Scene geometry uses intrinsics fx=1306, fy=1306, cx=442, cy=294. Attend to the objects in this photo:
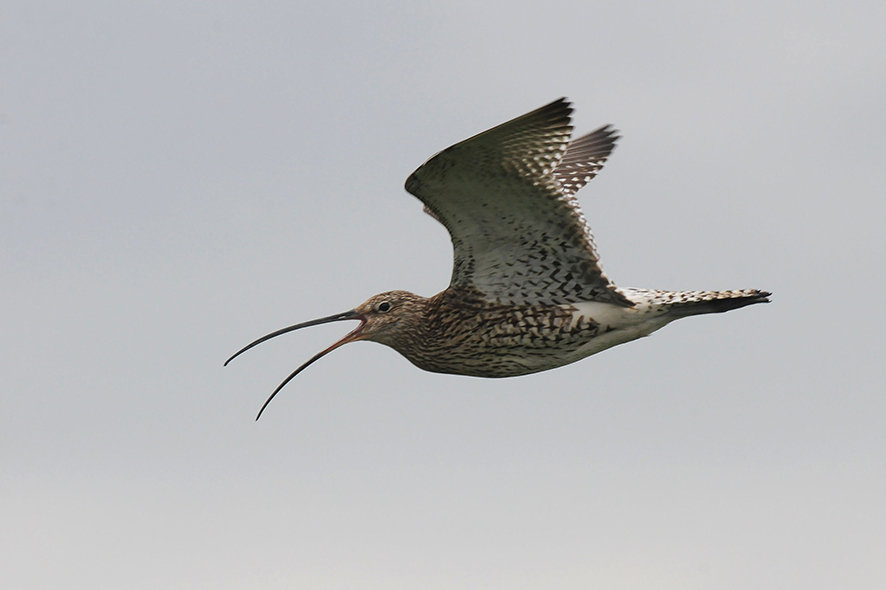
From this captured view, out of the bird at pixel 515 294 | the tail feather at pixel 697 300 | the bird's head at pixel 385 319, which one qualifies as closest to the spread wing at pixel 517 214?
the bird at pixel 515 294

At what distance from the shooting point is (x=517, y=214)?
11734 mm

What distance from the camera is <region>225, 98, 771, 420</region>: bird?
1140 cm

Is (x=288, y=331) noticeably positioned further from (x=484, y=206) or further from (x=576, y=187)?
(x=576, y=187)

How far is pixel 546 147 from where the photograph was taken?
11023 millimetres

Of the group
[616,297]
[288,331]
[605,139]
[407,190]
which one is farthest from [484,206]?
[605,139]

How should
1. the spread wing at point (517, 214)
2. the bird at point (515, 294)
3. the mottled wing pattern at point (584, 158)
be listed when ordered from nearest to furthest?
the spread wing at point (517, 214) < the bird at point (515, 294) < the mottled wing pattern at point (584, 158)

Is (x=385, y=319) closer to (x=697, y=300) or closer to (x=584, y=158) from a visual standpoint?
(x=697, y=300)

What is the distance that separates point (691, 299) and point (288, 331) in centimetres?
410

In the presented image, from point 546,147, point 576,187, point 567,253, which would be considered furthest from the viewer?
point 576,187

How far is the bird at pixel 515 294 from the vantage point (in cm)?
1140

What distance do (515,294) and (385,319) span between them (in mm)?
1435

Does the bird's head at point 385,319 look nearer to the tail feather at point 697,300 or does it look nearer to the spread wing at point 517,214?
the spread wing at point 517,214

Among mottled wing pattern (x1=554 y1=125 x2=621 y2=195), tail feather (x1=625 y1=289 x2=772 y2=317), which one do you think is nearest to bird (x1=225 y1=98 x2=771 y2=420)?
tail feather (x1=625 y1=289 x2=772 y2=317)

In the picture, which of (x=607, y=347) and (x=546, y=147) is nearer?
(x=546, y=147)
